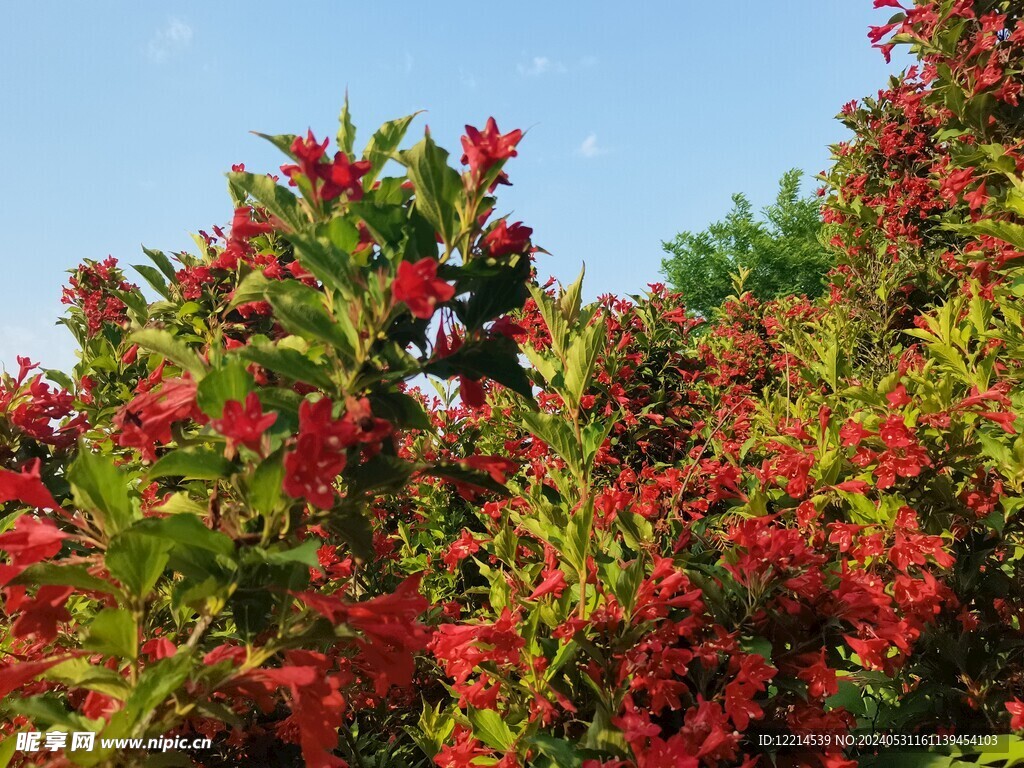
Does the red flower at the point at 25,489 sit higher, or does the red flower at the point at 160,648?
the red flower at the point at 25,489

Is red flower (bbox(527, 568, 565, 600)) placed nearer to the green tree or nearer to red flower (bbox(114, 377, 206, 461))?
red flower (bbox(114, 377, 206, 461))

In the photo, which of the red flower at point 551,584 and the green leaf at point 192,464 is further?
the red flower at point 551,584

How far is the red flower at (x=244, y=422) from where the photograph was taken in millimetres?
1005

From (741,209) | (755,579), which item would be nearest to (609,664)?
(755,579)

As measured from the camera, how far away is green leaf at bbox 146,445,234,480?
1079mm

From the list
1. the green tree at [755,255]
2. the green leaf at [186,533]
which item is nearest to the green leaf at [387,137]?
the green leaf at [186,533]

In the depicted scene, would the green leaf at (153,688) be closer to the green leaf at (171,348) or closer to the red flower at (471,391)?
the green leaf at (171,348)

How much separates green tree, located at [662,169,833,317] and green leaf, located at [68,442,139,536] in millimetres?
26205

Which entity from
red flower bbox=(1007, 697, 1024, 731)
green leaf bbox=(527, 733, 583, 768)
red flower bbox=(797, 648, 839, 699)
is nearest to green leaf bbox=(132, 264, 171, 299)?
green leaf bbox=(527, 733, 583, 768)

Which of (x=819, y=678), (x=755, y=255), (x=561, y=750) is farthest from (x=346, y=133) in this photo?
(x=755, y=255)

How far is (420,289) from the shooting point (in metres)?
1.09

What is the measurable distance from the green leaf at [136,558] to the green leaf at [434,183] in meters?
0.75

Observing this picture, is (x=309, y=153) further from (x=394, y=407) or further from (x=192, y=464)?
(x=192, y=464)

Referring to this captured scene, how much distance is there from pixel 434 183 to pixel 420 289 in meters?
0.28
